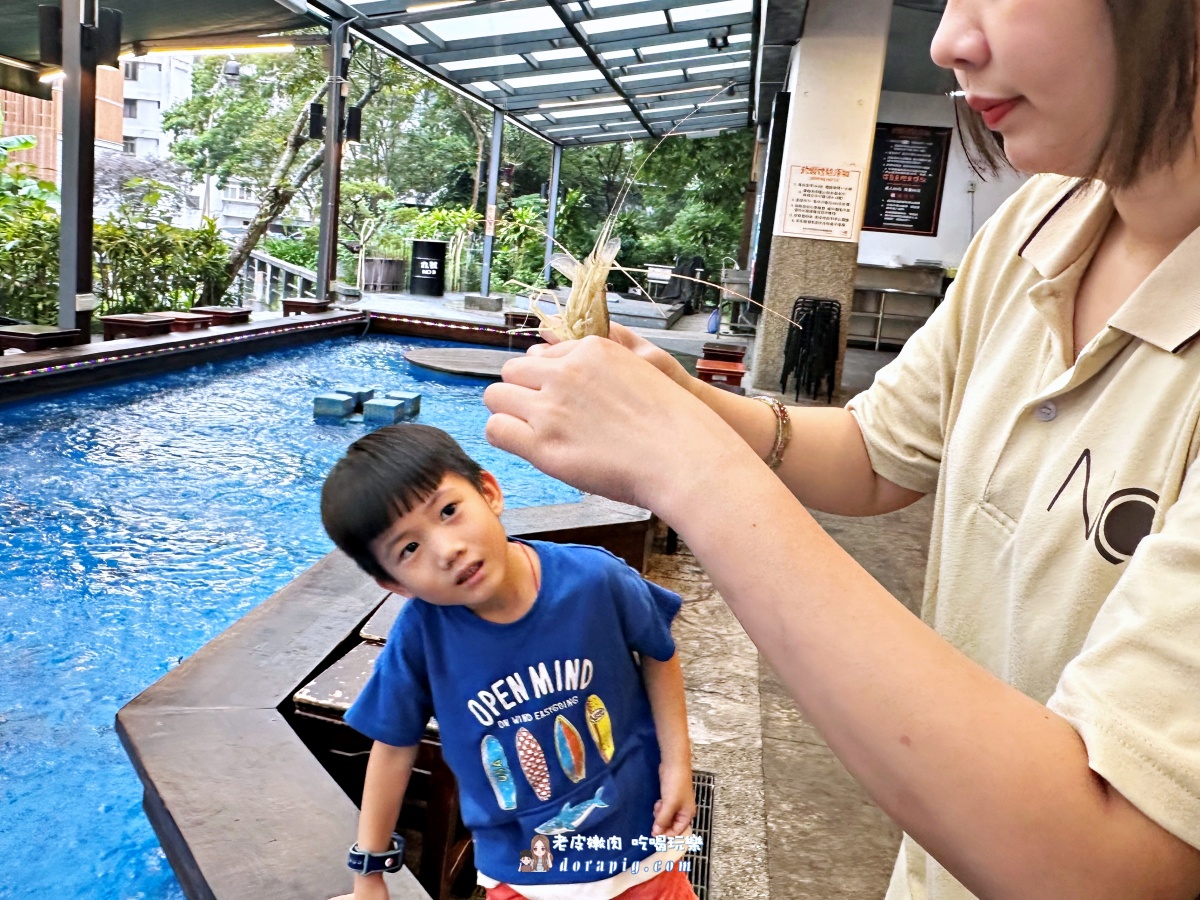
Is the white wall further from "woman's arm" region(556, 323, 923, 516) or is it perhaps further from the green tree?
the green tree

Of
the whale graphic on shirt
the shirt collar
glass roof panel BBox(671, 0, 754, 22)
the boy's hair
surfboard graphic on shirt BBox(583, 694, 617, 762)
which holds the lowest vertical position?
the whale graphic on shirt

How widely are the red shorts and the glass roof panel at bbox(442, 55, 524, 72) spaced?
11.9 meters

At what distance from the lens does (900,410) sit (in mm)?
1082

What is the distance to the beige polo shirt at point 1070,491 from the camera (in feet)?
1.78

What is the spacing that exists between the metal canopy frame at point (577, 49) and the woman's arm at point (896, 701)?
312 inches

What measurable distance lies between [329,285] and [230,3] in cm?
412

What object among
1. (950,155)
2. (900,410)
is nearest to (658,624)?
(900,410)

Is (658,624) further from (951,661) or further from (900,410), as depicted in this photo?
Result: (951,661)

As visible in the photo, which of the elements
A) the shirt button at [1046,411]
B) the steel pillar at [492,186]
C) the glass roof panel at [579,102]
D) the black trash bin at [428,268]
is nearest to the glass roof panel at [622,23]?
the glass roof panel at [579,102]

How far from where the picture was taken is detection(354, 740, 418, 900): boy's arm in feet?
4.64

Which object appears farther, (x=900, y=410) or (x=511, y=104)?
(x=511, y=104)

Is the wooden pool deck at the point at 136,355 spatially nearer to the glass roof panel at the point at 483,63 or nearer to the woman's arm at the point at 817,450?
the glass roof panel at the point at 483,63

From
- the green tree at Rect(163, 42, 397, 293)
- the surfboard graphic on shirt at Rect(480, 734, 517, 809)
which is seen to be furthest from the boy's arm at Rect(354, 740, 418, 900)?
the green tree at Rect(163, 42, 397, 293)

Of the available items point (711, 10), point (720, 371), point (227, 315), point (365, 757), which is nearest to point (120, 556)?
point (365, 757)
